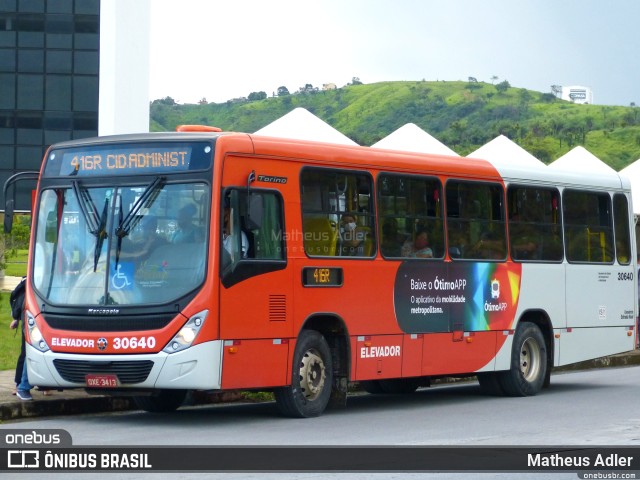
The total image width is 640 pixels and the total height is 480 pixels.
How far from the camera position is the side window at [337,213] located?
15172mm

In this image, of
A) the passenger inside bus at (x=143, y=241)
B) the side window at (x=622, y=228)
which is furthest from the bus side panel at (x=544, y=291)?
the passenger inside bus at (x=143, y=241)

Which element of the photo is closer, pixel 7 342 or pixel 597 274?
pixel 597 274

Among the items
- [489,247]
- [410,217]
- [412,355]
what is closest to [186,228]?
[410,217]

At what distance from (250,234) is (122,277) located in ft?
4.77

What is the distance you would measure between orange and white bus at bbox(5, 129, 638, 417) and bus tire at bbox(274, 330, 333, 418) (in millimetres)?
19

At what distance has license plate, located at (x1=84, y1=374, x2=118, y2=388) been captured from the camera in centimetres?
1369

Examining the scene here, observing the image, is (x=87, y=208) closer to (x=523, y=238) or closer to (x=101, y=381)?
(x=101, y=381)

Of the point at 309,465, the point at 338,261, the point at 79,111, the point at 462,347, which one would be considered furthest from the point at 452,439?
the point at 79,111

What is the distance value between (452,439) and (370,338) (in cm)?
322

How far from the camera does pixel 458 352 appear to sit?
57.2 ft

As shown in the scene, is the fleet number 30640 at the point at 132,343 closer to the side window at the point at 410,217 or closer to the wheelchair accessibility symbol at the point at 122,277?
the wheelchair accessibility symbol at the point at 122,277

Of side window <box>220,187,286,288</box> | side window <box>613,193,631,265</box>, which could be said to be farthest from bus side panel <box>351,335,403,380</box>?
side window <box>613,193,631,265</box>

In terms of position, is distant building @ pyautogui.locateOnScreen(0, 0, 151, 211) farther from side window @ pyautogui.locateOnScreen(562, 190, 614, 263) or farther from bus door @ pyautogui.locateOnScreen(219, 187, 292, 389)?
bus door @ pyautogui.locateOnScreen(219, 187, 292, 389)

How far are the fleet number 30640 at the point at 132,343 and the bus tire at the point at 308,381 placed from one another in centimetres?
184
